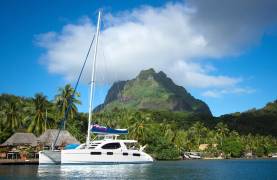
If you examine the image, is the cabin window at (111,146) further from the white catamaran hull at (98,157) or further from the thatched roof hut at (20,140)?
the thatched roof hut at (20,140)

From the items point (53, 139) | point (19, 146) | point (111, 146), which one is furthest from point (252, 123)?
point (111, 146)

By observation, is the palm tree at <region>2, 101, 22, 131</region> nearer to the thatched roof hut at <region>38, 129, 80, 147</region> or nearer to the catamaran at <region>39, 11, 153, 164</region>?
the thatched roof hut at <region>38, 129, 80, 147</region>

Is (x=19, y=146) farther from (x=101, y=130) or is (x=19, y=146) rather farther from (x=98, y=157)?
(x=98, y=157)

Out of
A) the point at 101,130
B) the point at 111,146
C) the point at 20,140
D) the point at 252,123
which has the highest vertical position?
the point at 252,123

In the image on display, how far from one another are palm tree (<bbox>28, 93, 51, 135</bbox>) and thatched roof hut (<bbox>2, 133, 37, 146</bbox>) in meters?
10.2

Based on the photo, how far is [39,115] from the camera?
6347 centimetres

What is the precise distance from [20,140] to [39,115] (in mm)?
12824

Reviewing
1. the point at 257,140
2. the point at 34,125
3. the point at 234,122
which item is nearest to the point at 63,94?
the point at 34,125

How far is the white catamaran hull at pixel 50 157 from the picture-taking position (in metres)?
39.3

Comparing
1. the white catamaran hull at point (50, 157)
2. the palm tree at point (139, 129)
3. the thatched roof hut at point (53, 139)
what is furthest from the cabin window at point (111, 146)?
the palm tree at point (139, 129)

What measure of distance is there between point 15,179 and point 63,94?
4316cm

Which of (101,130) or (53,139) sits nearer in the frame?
(101,130)

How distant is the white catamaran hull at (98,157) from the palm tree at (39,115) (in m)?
24.7

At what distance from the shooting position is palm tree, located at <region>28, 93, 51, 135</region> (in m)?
62.7
